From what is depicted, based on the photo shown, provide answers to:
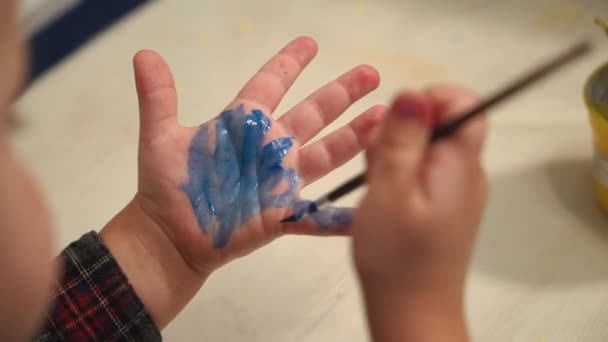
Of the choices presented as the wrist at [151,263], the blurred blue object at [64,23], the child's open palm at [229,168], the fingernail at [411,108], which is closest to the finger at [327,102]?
the child's open palm at [229,168]

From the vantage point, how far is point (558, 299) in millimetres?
537

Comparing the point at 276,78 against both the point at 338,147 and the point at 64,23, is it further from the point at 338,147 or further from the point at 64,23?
the point at 64,23

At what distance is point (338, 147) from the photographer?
540mm

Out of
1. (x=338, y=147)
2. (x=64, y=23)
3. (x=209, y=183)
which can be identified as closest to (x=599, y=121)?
(x=338, y=147)

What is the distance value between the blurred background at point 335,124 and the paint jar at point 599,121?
40 mm

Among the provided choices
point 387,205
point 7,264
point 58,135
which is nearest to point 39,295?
point 7,264

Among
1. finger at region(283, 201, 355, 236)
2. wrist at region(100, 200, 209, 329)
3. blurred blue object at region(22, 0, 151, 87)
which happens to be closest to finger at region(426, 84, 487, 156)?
finger at region(283, 201, 355, 236)

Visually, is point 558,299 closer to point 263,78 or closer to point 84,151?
point 263,78

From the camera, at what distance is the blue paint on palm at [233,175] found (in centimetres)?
51

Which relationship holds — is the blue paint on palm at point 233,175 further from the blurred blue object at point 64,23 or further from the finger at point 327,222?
the blurred blue object at point 64,23

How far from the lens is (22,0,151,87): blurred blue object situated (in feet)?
3.04

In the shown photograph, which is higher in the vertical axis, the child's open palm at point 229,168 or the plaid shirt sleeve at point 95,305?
the child's open palm at point 229,168

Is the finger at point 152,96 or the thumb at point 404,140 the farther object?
the finger at point 152,96

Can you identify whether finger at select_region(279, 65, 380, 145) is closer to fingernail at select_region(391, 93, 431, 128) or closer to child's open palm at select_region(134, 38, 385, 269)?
child's open palm at select_region(134, 38, 385, 269)
